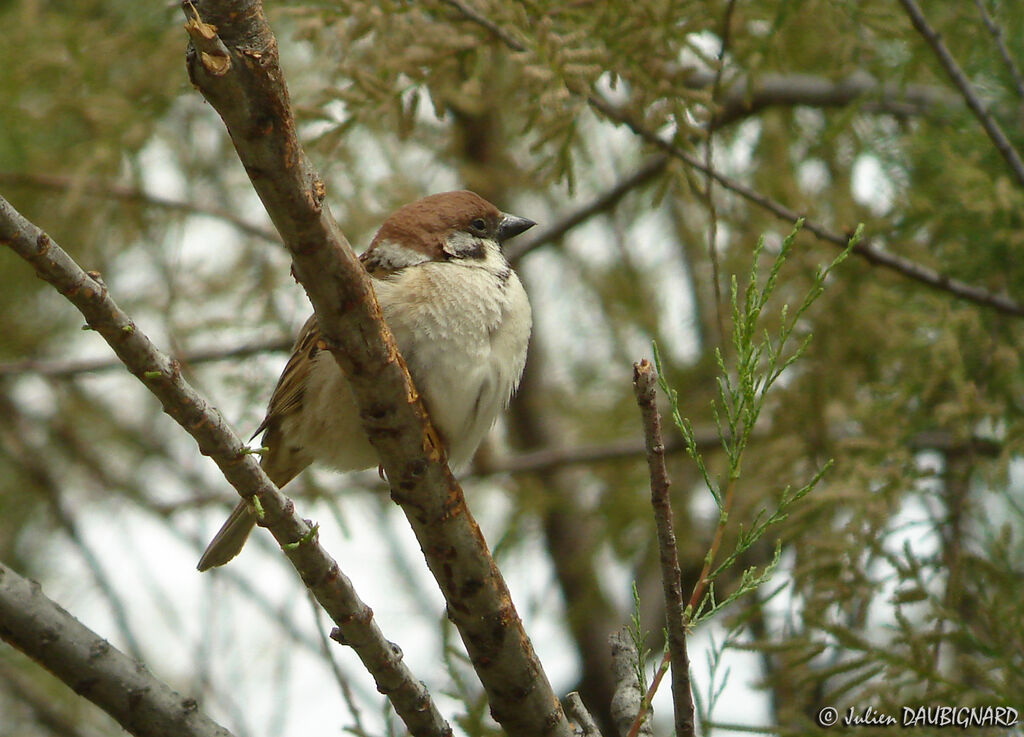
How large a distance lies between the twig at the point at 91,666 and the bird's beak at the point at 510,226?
176 centimetres

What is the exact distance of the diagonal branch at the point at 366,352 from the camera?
4.97ft

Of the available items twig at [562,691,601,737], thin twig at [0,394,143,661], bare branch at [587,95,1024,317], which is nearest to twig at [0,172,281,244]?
thin twig at [0,394,143,661]

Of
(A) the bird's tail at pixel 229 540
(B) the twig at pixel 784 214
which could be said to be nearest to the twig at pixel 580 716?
(A) the bird's tail at pixel 229 540

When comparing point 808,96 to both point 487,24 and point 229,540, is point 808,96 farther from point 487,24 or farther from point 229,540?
point 229,540

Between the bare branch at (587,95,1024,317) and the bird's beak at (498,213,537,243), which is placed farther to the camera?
the bird's beak at (498,213,537,243)

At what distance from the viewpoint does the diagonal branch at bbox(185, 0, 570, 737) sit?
4.97 feet

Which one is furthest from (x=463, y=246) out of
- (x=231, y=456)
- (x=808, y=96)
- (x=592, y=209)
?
(x=808, y=96)

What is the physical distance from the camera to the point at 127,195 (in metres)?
4.65

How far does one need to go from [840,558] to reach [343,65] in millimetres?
2044

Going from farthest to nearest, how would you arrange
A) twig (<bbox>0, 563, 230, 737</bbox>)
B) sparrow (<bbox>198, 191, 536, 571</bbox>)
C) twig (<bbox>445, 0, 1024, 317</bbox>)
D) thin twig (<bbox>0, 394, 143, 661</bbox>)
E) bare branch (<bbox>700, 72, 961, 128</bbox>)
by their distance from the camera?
thin twig (<bbox>0, 394, 143, 661</bbox>) < bare branch (<bbox>700, 72, 961, 128</bbox>) < twig (<bbox>445, 0, 1024, 317</bbox>) < sparrow (<bbox>198, 191, 536, 571</bbox>) < twig (<bbox>0, 563, 230, 737</bbox>)

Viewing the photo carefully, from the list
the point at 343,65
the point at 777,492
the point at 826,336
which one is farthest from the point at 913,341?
the point at 343,65

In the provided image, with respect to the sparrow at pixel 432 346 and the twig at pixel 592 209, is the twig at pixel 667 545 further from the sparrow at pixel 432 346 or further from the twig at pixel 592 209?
the twig at pixel 592 209

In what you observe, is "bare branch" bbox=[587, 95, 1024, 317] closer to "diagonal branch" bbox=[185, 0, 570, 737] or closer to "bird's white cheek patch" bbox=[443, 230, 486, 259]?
"bird's white cheek patch" bbox=[443, 230, 486, 259]

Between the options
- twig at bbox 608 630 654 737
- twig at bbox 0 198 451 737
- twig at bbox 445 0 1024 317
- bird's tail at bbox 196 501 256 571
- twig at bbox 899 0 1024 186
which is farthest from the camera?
bird's tail at bbox 196 501 256 571
